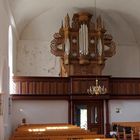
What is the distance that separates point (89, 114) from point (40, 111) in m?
2.67

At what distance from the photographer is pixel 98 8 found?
20.1 metres

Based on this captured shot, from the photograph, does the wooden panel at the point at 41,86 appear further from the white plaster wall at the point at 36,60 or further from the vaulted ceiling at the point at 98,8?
the vaulted ceiling at the point at 98,8

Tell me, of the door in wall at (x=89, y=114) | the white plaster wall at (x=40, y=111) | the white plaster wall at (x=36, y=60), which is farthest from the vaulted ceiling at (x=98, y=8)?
the door in wall at (x=89, y=114)

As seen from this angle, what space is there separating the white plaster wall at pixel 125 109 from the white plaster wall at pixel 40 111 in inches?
98.3

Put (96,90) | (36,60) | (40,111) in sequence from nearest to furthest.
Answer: (96,90) < (40,111) < (36,60)

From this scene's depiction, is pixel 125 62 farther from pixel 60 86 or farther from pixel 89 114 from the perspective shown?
pixel 60 86

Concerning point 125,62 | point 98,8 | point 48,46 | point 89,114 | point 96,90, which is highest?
point 98,8

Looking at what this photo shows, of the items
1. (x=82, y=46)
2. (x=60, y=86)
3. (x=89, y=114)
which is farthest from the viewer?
(x=82, y=46)

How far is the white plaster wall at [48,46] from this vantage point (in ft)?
67.8

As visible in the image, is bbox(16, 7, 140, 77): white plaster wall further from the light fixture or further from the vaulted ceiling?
the light fixture

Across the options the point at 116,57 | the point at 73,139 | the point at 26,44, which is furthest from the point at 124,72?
the point at 73,139

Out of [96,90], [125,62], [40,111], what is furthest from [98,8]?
[40,111]

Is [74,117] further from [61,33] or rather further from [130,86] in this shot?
[61,33]

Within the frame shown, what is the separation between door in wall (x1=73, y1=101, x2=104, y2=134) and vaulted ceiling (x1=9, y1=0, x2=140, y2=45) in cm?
538
